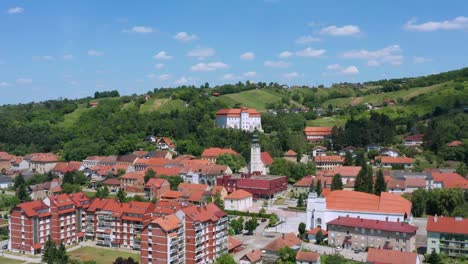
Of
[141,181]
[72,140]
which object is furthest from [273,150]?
[72,140]

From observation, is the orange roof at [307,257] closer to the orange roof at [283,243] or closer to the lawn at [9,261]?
the orange roof at [283,243]

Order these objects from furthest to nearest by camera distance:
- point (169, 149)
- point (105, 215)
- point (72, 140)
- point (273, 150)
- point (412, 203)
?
point (72, 140) → point (169, 149) → point (273, 150) → point (412, 203) → point (105, 215)

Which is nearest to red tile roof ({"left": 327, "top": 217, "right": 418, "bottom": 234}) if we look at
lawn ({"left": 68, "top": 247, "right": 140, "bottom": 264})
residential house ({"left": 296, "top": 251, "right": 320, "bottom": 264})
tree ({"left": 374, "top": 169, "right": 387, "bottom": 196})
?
residential house ({"left": 296, "top": 251, "right": 320, "bottom": 264})

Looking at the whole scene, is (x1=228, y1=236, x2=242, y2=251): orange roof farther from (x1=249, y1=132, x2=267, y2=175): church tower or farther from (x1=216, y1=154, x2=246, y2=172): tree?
(x1=216, y1=154, x2=246, y2=172): tree

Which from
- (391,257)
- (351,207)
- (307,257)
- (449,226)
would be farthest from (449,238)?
(307,257)

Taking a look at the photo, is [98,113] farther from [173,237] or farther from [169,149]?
[173,237]

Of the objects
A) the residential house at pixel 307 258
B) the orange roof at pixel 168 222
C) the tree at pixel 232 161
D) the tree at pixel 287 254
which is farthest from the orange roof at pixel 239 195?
the residential house at pixel 307 258
